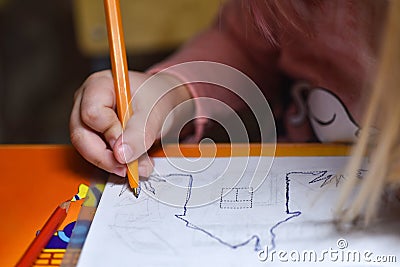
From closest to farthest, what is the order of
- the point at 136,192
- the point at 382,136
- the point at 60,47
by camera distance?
the point at 382,136, the point at 136,192, the point at 60,47

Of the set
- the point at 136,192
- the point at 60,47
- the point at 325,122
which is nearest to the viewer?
the point at 136,192

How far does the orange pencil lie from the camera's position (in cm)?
54

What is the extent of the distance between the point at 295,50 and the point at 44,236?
353 millimetres

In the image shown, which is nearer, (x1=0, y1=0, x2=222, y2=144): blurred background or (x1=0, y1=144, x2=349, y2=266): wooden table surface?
(x1=0, y1=144, x2=349, y2=266): wooden table surface

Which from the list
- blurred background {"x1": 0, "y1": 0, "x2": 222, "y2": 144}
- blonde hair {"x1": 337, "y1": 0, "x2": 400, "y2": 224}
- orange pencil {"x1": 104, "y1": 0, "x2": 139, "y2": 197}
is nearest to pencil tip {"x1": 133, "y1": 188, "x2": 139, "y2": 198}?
orange pencil {"x1": 104, "y1": 0, "x2": 139, "y2": 197}

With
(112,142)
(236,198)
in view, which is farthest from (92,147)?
(236,198)

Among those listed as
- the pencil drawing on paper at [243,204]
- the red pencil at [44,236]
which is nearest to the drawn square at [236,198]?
the pencil drawing on paper at [243,204]

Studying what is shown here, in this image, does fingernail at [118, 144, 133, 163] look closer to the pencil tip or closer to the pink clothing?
the pencil tip

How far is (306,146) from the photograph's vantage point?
0.58 meters

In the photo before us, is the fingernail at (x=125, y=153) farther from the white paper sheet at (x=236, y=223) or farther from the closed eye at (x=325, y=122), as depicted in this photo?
the closed eye at (x=325, y=122)

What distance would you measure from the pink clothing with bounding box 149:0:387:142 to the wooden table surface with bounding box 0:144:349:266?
0.09m

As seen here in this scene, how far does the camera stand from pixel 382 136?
0.43m

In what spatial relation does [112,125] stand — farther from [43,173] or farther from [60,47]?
[60,47]

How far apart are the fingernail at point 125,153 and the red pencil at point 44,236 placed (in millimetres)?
54
